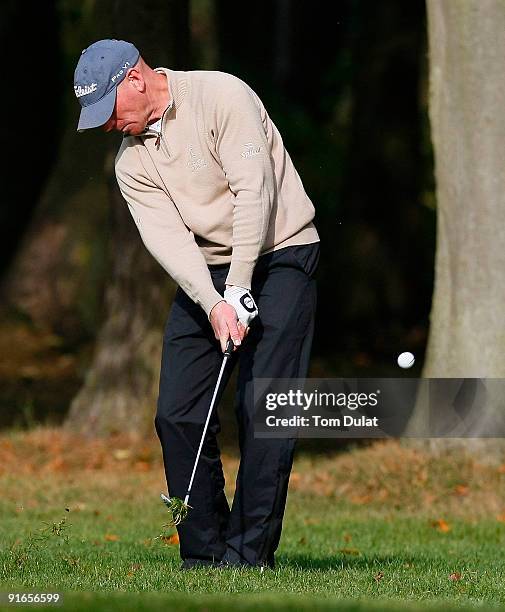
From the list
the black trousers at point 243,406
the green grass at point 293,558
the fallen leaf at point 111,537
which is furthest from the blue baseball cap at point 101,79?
the fallen leaf at point 111,537

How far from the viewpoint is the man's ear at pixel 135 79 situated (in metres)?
6.42

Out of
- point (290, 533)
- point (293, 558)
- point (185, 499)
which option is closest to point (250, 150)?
point (185, 499)

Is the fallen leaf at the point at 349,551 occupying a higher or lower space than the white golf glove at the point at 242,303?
lower

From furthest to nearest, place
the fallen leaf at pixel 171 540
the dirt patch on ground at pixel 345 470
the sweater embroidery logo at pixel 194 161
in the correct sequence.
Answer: the dirt patch on ground at pixel 345 470
the fallen leaf at pixel 171 540
the sweater embroidery logo at pixel 194 161

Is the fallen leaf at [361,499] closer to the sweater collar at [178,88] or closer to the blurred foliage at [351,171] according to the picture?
the sweater collar at [178,88]

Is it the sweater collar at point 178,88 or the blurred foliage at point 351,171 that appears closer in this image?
the sweater collar at point 178,88

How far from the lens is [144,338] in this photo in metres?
12.4

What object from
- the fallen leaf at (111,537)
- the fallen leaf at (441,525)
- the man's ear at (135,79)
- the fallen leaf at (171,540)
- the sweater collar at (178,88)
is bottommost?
the fallen leaf at (441,525)

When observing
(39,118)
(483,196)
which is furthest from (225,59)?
(483,196)

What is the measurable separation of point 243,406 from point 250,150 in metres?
1.17

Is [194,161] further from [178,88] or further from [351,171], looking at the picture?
[351,171]

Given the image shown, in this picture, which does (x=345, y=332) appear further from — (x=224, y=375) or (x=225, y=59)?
(x=224, y=375)

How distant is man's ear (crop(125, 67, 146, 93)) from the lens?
6.42m

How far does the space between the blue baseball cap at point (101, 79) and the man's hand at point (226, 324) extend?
0.98 meters
